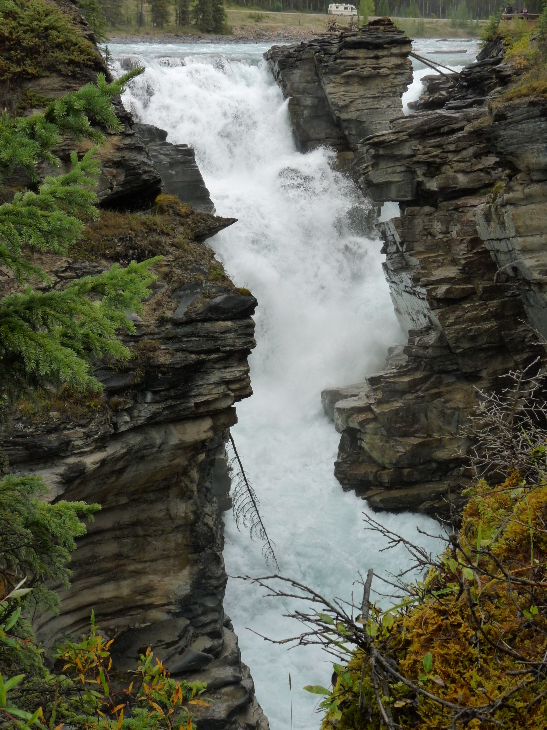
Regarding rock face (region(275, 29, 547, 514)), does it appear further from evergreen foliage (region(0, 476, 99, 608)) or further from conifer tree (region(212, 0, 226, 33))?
conifer tree (region(212, 0, 226, 33))

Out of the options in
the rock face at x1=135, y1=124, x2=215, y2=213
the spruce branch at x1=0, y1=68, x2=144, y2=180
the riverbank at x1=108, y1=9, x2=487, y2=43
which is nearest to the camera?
the spruce branch at x1=0, y1=68, x2=144, y2=180

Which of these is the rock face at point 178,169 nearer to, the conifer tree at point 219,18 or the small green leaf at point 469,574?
the small green leaf at point 469,574

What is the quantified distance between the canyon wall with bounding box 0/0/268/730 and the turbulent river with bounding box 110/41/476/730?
301cm

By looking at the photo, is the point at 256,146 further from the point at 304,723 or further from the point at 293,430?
the point at 304,723

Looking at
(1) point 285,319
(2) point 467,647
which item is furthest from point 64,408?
(1) point 285,319

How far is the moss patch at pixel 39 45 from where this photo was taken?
8836mm

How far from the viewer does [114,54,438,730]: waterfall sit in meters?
12.5

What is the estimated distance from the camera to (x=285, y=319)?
18703 millimetres

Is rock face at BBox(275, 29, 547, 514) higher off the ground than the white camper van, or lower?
lower

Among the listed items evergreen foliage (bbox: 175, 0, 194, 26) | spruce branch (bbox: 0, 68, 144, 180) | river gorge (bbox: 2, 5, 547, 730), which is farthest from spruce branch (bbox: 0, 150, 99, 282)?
evergreen foliage (bbox: 175, 0, 194, 26)

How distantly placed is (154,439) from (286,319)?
11.5 meters

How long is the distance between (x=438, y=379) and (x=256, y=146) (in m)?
13.0

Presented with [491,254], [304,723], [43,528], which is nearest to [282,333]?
[491,254]

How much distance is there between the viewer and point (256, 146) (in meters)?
23.1
